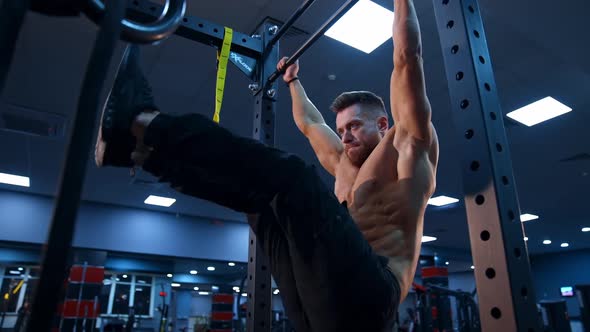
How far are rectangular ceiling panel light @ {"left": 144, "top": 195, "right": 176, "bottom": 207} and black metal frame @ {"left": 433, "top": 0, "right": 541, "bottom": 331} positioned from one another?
19.4ft

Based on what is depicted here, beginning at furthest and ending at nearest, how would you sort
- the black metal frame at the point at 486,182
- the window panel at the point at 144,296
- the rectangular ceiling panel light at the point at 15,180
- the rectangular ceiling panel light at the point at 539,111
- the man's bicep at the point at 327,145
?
the window panel at the point at 144,296 → the rectangular ceiling panel light at the point at 15,180 → the rectangular ceiling panel light at the point at 539,111 → the man's bicep at the point at 327,145 → the black metal frame at the point at 486,182

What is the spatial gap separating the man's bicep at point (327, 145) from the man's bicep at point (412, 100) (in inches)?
21.4

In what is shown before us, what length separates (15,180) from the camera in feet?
18.7

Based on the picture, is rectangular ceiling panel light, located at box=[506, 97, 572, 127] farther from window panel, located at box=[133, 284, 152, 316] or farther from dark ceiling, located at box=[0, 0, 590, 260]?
window panel, located at box=[133, 284, 152, 316]

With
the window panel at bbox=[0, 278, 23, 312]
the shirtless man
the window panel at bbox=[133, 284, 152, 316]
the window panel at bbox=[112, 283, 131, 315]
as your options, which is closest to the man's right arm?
the shirtless man

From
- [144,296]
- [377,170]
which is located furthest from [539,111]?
[144,296]

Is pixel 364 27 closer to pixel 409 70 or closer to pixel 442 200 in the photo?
pixel 409 70

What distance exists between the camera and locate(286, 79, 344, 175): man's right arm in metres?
1.77

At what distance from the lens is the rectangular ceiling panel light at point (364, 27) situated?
2.68 metres

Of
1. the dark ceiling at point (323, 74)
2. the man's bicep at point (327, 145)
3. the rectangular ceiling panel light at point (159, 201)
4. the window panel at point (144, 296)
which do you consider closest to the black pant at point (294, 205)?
the man's bicep at point (327, 145)

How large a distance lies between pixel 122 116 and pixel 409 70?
2.45ft

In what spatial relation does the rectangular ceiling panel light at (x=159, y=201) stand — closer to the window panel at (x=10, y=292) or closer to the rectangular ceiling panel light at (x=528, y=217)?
the window panel at (x=10, y=292)

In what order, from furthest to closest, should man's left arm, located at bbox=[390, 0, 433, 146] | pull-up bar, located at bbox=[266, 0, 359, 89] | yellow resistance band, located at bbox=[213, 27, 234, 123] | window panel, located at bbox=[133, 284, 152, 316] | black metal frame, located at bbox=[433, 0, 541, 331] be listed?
window panel, located at bbox=[133, 284, 152, 316] → yellow resistance band, located at bbox=[213, 27, 234, 123] → pull-up bar, located at bbox=[266, 0, 359, 89] → man's left arm, located at bbox=[390, 0, 433, 146] → black metal frame, located at bbox=[433, 0, 541, 331]

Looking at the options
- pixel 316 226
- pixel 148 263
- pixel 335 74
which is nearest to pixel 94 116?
pixel 316 226
